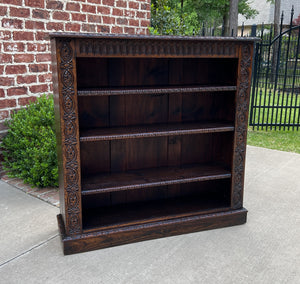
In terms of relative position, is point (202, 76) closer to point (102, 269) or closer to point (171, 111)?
point (171, 111)

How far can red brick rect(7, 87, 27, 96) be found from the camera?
3746 mm

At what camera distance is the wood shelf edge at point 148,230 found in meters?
2.34

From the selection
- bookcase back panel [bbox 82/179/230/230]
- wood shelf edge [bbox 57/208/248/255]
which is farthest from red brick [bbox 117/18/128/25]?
wood shelf edge [bbox 57/208/248/255]

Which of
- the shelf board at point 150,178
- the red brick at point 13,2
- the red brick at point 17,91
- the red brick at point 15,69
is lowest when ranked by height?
the shelf board at point 150,178

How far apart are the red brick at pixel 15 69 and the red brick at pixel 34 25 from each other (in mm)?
457

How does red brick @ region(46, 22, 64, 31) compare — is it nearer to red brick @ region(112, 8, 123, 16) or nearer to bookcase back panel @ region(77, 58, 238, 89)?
red brick @ region(112, 8, 123, 16)

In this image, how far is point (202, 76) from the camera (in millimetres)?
2885

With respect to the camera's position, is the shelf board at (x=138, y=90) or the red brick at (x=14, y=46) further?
the red brick at (x=14, y=46)

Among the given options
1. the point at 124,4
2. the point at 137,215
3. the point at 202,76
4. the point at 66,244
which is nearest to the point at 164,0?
the point at 124,4

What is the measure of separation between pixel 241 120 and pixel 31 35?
2675 millimetres

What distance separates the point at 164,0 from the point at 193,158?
372 cm

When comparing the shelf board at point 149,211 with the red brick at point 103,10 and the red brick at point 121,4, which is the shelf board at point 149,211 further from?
the red brick at point 121,4

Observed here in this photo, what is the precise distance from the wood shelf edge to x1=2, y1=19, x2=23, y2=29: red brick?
2273mm

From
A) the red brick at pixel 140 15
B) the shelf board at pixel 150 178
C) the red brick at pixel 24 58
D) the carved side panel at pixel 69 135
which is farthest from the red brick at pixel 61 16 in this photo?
the shelf board at pixel 150 178
